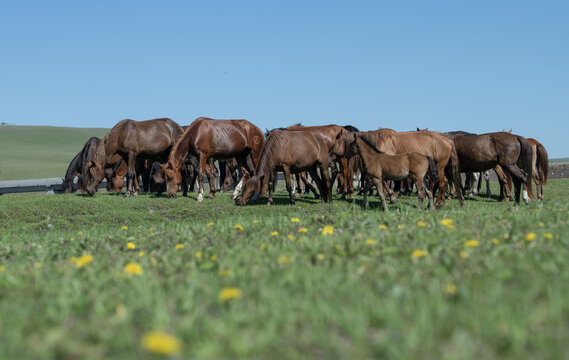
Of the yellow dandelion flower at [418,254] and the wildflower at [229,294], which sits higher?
the yellow dandelion flower at [418,254]

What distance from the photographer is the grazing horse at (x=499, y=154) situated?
14055 mm

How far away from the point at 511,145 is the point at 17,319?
1343cm

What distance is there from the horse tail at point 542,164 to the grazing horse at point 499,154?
1.46m

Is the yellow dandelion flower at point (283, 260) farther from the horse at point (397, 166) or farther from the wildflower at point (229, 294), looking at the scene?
the horse at point (397, 166)

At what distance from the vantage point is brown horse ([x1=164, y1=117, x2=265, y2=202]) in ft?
53.3

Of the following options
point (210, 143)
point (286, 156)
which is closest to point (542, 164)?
point (286, 156)

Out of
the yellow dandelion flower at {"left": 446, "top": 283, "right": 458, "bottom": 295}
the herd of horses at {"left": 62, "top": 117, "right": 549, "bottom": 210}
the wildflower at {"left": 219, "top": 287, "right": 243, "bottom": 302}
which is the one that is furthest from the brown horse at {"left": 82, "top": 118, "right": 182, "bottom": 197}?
the yellow dandelion flower at {"left": 446, "top": 283, "right": 458, "bottom": 295}

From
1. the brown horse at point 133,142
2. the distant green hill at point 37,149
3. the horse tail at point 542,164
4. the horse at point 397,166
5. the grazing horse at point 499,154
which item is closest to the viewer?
the horse at point 397,166

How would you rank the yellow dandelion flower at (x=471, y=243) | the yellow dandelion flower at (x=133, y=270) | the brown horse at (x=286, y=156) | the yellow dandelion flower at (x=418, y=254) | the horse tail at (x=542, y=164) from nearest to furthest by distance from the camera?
the yellow dandelion flower at (x=133, y=270), the yellow dandelion flower at (x=418, y=254), the yellow dandelion flower at (x=471, y=243), the brown horse at (x=286, y=156), the horse tail at (x=542, y=164)

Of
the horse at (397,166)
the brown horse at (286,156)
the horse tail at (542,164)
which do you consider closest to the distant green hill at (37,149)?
the brown horse at (286,156)

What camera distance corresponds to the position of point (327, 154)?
1490cm

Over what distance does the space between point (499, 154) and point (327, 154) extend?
4411mm

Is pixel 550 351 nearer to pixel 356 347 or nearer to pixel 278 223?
pixel 356 347

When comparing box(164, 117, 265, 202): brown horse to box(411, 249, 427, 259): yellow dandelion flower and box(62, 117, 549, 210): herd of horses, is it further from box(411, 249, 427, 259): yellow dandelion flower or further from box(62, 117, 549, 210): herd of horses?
box(411, 249, 427, 259): yellow dandelion flower
